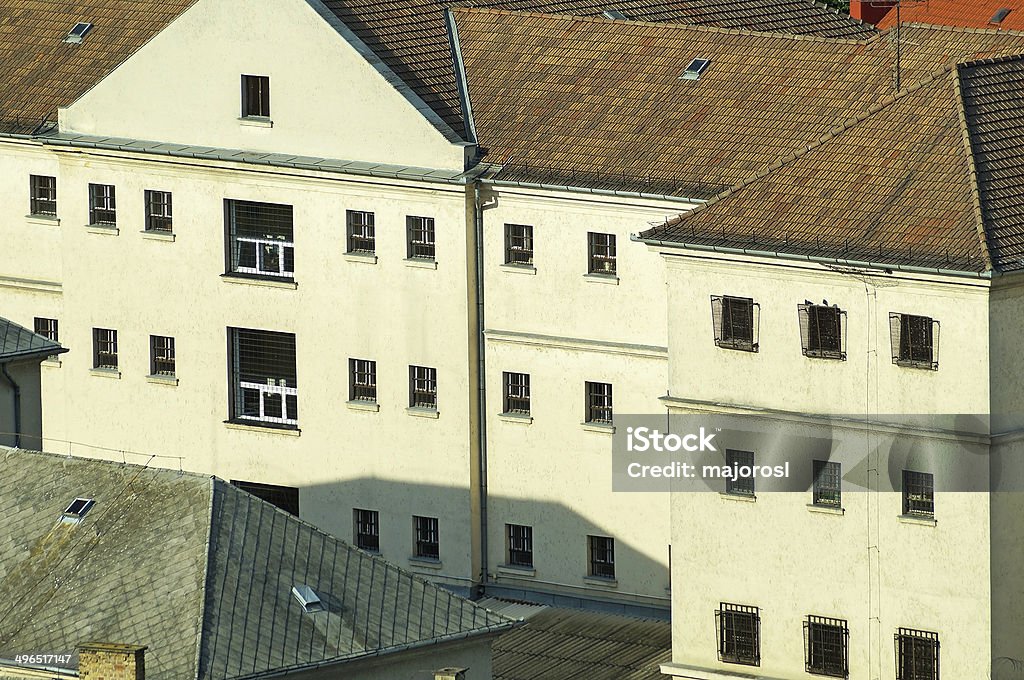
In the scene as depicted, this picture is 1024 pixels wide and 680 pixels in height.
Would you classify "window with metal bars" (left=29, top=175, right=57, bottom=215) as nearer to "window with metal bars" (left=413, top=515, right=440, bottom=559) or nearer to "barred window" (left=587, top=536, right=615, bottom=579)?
"window with metal bars" (left=413, top=515, right=440, bottom=559)

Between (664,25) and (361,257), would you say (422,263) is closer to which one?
(361,257)

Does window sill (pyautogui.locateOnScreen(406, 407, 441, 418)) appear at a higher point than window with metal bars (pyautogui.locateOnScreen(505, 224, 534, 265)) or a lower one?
lower

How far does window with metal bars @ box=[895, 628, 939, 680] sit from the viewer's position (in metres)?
71.2

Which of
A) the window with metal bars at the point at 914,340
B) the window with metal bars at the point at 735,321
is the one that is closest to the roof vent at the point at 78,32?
the window with metal bars at the point at 735,321

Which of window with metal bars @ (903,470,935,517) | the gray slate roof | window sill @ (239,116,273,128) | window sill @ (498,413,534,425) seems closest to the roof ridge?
window sill @ (239,116,273,128)

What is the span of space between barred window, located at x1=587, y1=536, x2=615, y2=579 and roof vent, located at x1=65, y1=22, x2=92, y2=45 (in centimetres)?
2154

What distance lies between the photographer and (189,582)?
211 feet

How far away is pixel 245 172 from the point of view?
86875mm

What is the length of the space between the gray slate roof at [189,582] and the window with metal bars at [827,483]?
27.6 feet

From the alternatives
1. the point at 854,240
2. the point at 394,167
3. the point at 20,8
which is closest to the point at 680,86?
the point at 394,167

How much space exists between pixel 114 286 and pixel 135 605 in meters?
26.2

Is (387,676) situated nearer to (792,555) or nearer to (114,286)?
(792,555)

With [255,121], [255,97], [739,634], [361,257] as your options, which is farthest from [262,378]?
[739,634]

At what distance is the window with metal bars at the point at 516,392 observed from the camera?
84.1 metres
